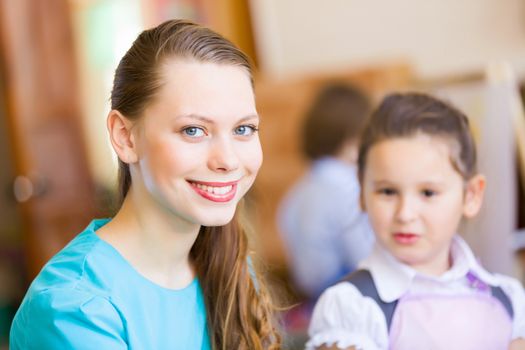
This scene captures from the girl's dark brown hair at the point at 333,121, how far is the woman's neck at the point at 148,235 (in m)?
1.39

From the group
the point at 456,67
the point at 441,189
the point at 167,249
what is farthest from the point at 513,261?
the point at 456,67

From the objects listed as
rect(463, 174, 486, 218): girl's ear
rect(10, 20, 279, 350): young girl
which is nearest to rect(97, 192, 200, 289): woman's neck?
rect(10, 20, 279, 350): young girl

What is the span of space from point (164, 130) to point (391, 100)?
526mm

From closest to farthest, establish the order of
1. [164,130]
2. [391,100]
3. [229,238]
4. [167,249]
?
[164,130]
[167,249]
[229,238]
[391,100]

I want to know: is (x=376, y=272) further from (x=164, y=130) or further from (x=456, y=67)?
(x=456, y=67)

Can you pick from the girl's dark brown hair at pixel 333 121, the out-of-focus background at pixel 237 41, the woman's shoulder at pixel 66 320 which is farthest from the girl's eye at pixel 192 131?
the girl's dark brown hair at pixel 333 121

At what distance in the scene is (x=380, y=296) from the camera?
4.13 ft

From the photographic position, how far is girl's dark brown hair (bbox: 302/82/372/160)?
2475mm

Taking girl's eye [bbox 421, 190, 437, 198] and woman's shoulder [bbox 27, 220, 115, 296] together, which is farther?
girl's eye [bbox 421, 190, 437, 198]

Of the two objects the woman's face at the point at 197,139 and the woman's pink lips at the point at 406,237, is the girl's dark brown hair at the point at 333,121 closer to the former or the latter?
the woman's pink lips at the point at 406,237

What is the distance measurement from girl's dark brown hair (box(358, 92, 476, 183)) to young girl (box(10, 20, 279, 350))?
1.06 feet

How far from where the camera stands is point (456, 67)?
331 centimetres

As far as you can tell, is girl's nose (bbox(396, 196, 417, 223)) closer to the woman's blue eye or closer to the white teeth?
the woman's blue eye

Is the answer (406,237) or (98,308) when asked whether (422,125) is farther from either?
(98,308)
